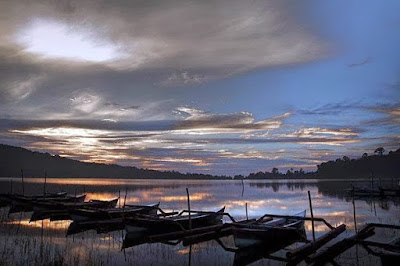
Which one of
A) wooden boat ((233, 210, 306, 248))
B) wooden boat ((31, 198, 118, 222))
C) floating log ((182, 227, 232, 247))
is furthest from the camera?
wooden boat ((31, 198, 118, 222))

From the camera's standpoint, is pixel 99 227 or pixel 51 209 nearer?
pixel 99 227

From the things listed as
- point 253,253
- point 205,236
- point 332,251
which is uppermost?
point 332,251

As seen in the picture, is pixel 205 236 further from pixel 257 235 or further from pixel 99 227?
pixel 99 227

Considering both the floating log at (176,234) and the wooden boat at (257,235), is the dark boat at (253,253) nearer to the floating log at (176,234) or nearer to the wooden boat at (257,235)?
the wooden boat at (257,235)

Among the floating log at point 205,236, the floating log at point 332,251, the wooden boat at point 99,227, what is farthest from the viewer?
the wooden boat at point 99,227

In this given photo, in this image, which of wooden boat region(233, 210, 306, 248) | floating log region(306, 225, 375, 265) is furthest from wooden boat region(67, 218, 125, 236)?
floating log region(306, 225, 375, 265)

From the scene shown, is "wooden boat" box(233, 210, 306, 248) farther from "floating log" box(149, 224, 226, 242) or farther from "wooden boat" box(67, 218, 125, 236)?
"wooden boat" box(67, 218, 125, 236)

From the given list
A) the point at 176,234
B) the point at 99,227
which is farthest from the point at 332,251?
the point at 99,227

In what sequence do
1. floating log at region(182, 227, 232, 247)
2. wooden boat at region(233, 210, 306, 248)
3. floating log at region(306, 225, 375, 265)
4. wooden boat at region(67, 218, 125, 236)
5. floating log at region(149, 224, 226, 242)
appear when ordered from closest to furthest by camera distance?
floating log at region(306, 225, 375, 265), floating log at region(182, 227, 232, 247), floating log at region(149, 224, 226, 242), wooden boat at region(233, 210, 306, 248), wooden boat at region(67, 218, 125, 236)

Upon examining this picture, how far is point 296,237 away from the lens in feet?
56.0

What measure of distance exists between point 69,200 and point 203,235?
26.2 meters

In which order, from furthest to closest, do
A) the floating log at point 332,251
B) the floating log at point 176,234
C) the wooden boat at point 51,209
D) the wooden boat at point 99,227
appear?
the wooden boat at point 51,209 → the wooden boat at point 99,227 → the floating log at point 176,234 → the floating log at point 332,251

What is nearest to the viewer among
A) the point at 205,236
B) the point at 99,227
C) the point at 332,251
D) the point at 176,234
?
the point at 332,251

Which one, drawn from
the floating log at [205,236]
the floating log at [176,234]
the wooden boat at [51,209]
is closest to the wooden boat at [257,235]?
the floating log at [205,236]
